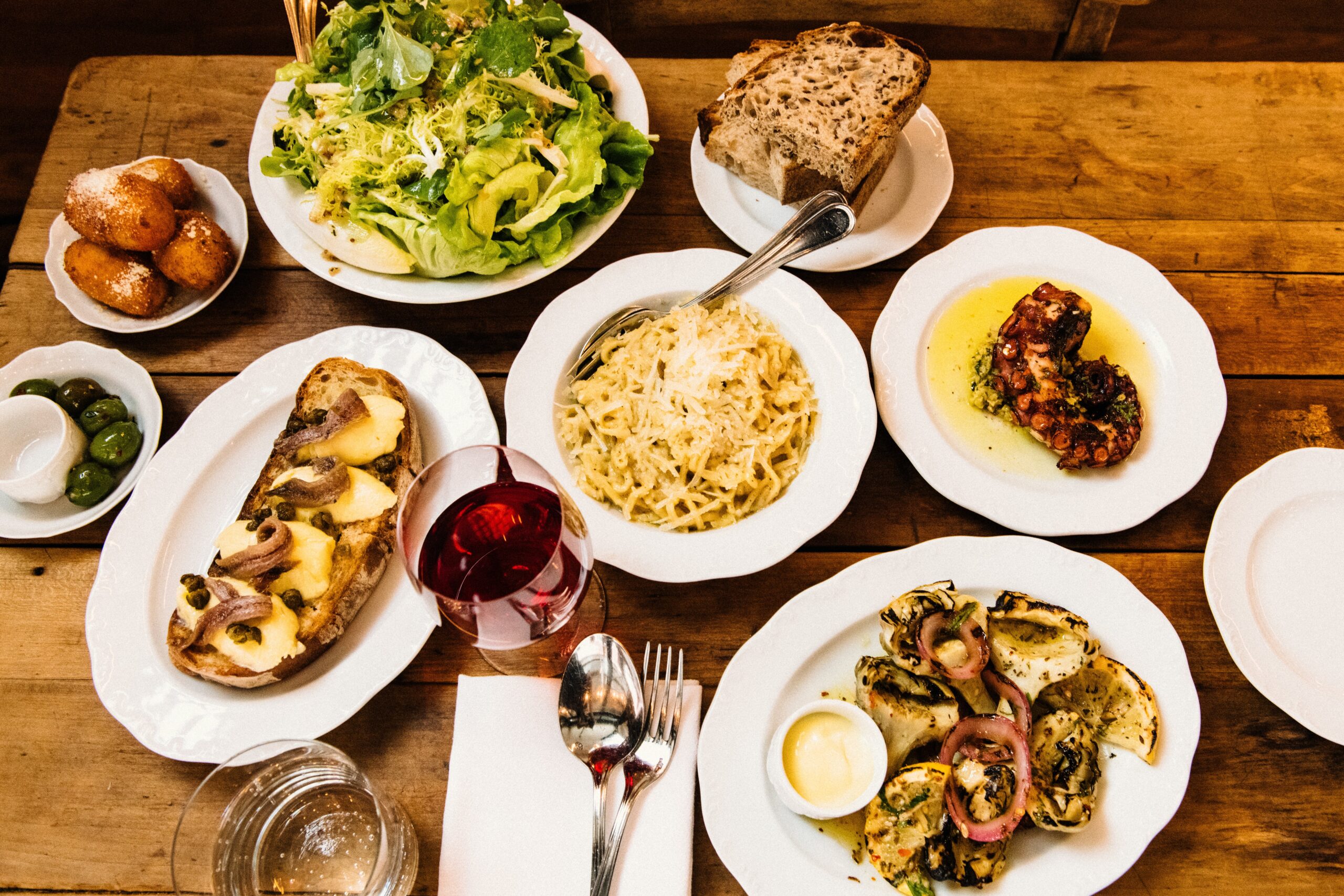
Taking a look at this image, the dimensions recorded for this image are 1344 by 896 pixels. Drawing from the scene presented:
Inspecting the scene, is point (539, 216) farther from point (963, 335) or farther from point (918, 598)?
point (918, 598)

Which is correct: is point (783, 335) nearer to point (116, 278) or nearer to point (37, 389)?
point (116, 278)

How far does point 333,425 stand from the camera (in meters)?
2.14

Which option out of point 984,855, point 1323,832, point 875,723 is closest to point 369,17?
point 875,723

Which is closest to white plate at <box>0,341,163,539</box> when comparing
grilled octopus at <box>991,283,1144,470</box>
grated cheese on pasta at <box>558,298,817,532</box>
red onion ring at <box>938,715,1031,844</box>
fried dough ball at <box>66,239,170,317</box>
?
fried dough ball at <box>66,239,170,317</box>

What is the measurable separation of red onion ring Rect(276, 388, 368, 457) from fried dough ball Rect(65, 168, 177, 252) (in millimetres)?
886

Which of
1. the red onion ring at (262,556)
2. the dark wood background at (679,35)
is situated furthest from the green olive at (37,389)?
the dark wood background at (679,35)

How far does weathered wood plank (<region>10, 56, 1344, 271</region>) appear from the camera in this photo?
2.77 meters

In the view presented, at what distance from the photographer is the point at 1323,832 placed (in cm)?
198

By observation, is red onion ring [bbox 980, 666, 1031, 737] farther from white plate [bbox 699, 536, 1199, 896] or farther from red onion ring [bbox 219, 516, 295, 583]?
red onion ring [bbox 219, 516, 295, 583]

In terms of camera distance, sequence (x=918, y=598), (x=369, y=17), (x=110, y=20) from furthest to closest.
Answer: (x=110, y=20), (x=369, y=17), (x=918, y=598)

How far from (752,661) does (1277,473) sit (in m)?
1.56

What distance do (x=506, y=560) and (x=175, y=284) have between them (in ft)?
5.39

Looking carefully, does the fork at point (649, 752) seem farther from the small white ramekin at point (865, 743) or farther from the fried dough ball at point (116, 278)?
the fried dough ball at point (116, 278)

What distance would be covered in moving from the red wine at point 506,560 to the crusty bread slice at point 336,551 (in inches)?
9.7
